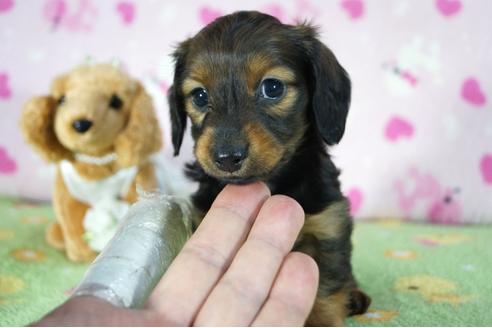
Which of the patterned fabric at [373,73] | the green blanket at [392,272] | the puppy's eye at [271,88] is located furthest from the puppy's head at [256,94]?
the patterned fabric at [373,73]

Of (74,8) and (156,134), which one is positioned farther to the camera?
(74,8)

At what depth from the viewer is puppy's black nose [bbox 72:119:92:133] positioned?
7.16 feet

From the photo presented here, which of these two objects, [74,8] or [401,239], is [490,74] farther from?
[74,8]

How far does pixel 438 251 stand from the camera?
244 cm

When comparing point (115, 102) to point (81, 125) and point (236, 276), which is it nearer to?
point (81, 125)

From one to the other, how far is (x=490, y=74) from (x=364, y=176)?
81 cm

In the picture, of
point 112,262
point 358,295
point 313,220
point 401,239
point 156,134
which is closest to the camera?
point 112,262

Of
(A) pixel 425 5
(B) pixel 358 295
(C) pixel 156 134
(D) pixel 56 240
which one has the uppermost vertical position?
(A) pixel 425 5

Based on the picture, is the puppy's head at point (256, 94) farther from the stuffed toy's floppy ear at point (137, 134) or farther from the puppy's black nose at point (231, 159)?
the stuffed toy's floppy ear at point (137, 134)

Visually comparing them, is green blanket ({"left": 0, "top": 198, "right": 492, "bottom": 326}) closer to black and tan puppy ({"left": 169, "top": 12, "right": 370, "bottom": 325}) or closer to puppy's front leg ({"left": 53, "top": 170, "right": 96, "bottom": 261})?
puppy's front leg ({"left": 53, "top": 170, "right": 96, "bottom": 261})

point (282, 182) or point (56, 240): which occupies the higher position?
point (282, 182)

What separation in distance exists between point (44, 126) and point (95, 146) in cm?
23

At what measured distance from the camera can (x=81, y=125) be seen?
2186mm

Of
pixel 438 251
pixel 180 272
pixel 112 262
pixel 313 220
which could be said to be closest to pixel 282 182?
pixel 313 220
